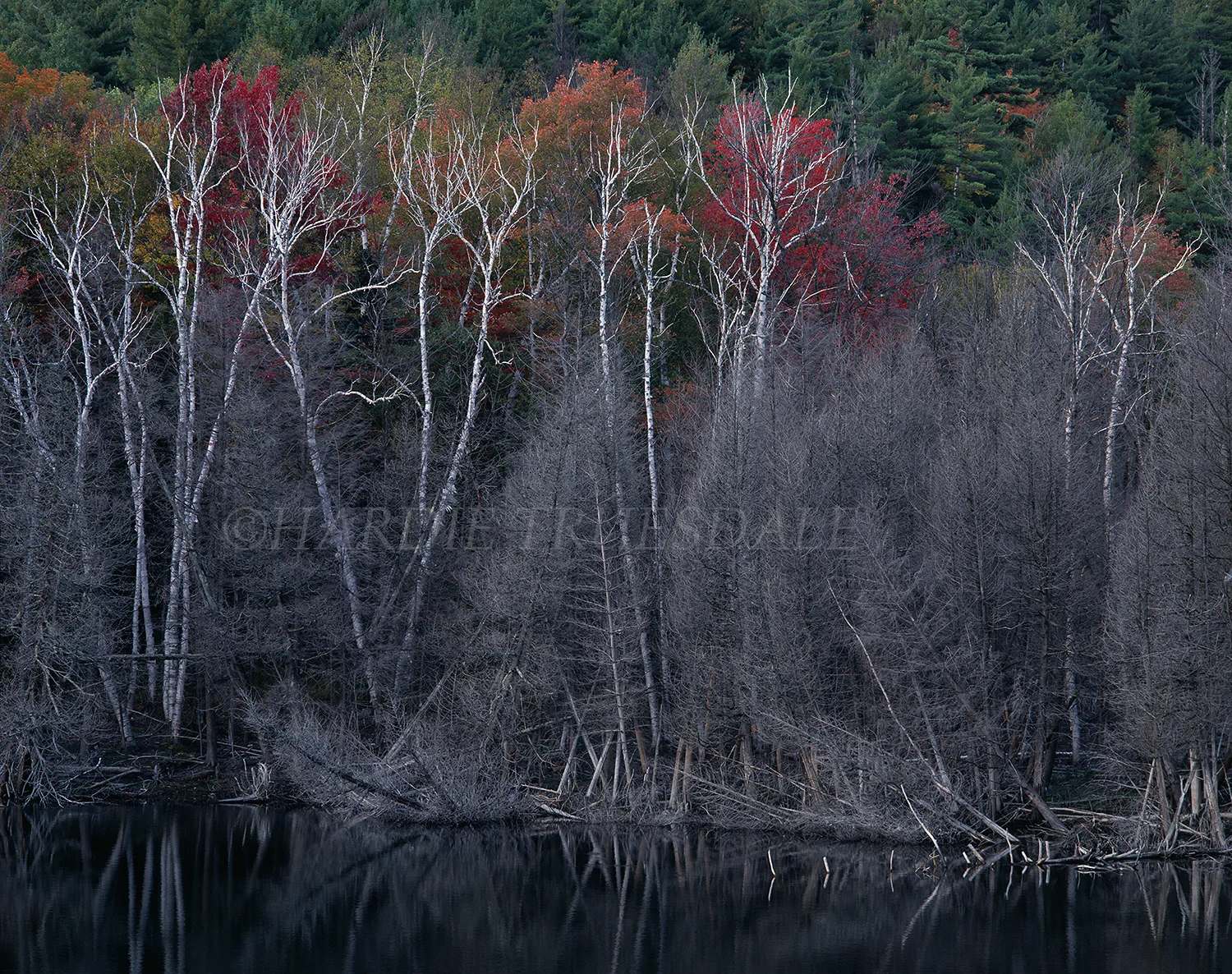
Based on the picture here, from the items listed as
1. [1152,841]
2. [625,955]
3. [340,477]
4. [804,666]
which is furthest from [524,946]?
[340,477]

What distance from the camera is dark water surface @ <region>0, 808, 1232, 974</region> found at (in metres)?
17.1

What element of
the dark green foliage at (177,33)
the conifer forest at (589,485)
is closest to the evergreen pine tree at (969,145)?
the conifer forest at (589,485)

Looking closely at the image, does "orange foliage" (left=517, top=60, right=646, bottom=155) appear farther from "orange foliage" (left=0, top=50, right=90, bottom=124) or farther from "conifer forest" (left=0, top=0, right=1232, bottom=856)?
"orange foliage" (left=0, top=50, right=90, bottom=124)

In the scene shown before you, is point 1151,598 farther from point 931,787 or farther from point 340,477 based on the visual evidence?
point 340,477

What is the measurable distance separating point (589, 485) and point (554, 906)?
371 inches

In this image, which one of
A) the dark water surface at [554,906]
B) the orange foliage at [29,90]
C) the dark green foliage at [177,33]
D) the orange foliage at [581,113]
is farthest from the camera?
the dark green foliage at [177,33]

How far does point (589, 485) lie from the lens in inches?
1061

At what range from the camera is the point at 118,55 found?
163 feet

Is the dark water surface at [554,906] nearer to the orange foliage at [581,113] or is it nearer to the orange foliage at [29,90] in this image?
the orange foliage at [29,90]

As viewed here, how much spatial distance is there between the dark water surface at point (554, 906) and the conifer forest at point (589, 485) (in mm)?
1426

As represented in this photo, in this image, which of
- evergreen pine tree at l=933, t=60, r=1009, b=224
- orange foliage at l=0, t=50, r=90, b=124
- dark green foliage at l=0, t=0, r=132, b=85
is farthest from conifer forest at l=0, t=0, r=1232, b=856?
dark green foliage at l=0, t=0, r=132, b=85

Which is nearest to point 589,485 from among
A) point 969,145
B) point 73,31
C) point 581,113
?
point 581,113

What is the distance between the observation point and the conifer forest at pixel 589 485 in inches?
931

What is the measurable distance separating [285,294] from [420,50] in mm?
23528
